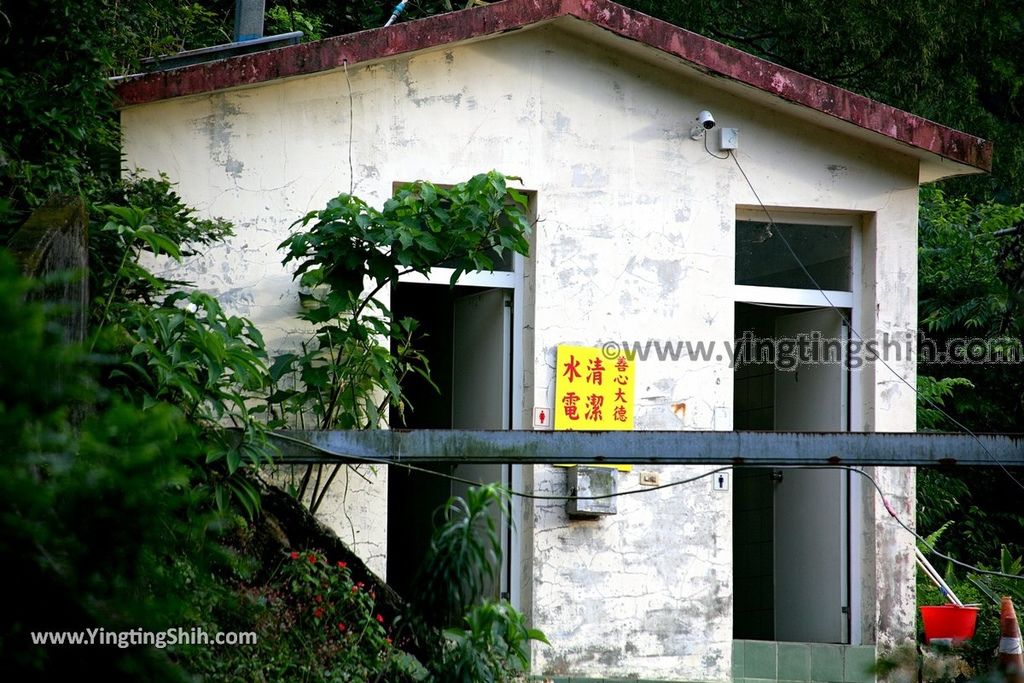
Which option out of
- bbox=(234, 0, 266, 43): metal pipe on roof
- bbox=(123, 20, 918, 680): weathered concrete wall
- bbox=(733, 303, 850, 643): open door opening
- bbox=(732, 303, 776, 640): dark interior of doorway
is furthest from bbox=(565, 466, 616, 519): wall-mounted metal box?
bbox=(234, 0, 266, 43): metal pipe on roof

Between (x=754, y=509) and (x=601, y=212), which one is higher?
(x=601, y=212)

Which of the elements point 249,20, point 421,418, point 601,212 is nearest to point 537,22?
point 601,212

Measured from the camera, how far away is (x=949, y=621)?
8.00 metres

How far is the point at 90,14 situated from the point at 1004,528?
10883 mm

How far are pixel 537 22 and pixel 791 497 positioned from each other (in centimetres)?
396

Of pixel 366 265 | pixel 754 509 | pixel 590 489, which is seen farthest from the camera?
pixel 754 509

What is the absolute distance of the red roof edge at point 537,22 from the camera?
23.9ft

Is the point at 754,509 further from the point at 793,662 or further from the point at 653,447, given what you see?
the point at 653,447

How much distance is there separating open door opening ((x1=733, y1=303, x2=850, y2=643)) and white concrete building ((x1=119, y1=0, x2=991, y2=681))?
0.04 metres

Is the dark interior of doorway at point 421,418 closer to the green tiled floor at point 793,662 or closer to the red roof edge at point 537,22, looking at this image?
the red roof edge at point 537,22

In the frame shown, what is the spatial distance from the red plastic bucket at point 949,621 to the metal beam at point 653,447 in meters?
2.08

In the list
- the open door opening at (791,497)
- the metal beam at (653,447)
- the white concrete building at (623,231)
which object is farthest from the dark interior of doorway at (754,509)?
the metal beam at (653,447)

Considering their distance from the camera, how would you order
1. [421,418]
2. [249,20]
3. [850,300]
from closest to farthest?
[850,300] → [249,20] → [421,418]

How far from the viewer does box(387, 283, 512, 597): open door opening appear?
8.12m
